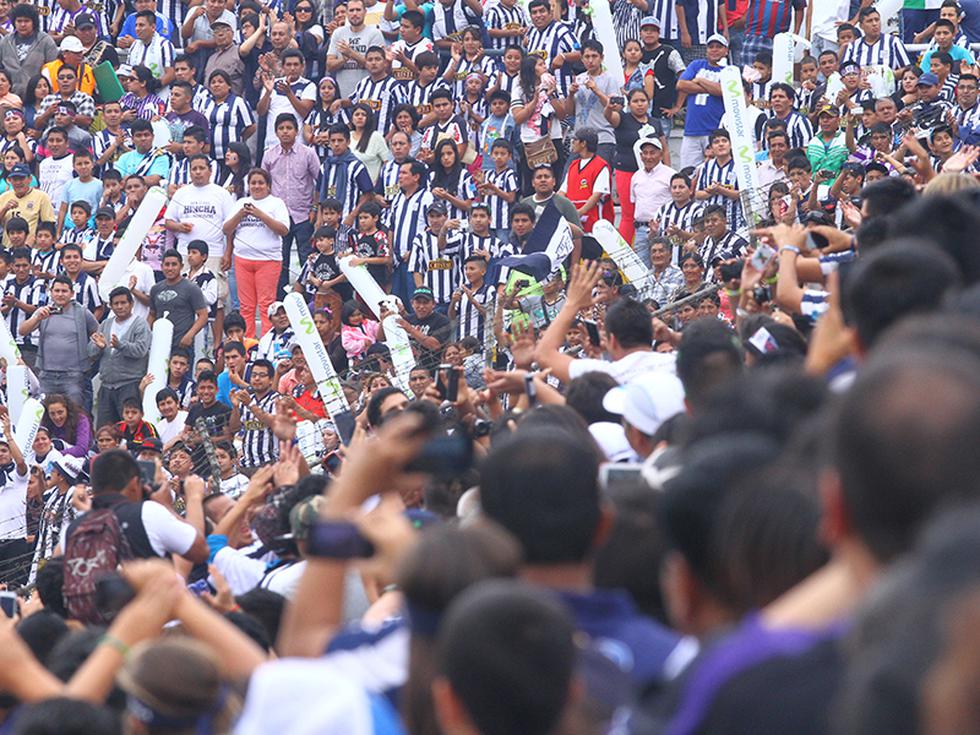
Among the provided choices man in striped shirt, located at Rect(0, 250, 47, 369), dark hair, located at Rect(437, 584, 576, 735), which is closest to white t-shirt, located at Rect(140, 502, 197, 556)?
dark hair, located at Rect(437, 584, 576, 735)

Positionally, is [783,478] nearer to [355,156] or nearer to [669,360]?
[669,360]

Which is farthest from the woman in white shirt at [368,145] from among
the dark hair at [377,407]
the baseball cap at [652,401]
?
the baseball cap at [652,401]

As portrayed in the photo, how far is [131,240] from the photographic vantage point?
15867 mm

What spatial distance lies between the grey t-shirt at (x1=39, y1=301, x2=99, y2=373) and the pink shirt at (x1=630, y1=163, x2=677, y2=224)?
16.0 ft

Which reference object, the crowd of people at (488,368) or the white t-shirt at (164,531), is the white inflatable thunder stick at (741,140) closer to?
the crowd of people at (488,368)

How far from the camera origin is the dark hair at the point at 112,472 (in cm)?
698

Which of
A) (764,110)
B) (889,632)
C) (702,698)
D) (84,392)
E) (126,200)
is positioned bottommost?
(84,392)

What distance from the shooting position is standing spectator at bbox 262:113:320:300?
54.3 ft

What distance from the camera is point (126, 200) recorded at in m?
17.1

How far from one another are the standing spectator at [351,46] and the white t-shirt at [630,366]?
12089mm

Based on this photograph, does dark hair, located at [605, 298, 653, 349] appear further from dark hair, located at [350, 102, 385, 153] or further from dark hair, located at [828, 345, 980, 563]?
dark hair, located at [350, 102, 385, 153]

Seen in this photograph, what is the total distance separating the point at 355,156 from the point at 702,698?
48.1ft

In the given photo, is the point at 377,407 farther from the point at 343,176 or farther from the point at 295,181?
the point at 295,181

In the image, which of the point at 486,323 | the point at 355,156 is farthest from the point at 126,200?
the point at 486,323
